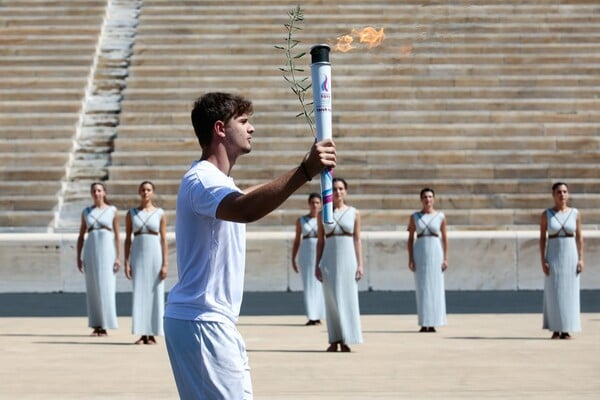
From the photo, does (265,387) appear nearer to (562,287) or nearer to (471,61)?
(562,287)

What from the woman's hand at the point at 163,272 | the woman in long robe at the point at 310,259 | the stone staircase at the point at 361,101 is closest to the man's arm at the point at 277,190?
the woman's hand at the point at 163,272

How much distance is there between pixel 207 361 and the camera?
4.66 meters

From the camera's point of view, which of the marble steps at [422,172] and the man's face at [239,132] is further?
the marble steps at [422,172]

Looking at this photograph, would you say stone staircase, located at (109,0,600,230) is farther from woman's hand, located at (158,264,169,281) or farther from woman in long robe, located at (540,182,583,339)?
woman's hand, located at (158,264,169,281)

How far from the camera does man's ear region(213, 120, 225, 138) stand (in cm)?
474

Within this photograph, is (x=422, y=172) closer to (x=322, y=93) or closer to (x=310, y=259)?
(x=310, y=259)

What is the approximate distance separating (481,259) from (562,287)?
19.7ft

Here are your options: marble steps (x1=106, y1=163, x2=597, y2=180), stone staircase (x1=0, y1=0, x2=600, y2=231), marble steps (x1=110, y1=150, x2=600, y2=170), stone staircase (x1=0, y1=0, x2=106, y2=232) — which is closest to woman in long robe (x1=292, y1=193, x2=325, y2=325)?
stone staircase (x1=0, y1=0, x2=600, y2=231)

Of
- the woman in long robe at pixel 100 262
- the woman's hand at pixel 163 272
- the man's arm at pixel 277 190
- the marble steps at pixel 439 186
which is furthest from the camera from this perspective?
the marble steps at pixel 439 186

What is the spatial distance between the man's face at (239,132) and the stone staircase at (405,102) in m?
15.4

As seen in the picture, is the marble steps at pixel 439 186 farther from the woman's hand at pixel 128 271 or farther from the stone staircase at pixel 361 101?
the woman's hand at pixel 128 271

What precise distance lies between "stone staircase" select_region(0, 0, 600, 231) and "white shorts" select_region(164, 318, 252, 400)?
16.5 meters

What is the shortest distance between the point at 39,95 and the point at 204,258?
20214 mm

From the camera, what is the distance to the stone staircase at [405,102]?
71.3 feet
